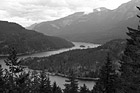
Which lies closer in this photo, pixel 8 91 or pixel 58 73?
pixel 8 91

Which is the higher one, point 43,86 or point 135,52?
point 135,52

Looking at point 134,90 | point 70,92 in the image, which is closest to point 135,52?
point 134,90

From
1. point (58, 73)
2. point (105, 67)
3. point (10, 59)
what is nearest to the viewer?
point (105, 67)

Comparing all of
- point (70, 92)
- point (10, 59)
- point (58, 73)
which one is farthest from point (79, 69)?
point (10, 59)

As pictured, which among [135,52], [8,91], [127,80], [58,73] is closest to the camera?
[135,52]

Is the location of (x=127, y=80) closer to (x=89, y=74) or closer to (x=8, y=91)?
(x=8, y=91)

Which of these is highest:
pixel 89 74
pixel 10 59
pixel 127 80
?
pixel 10 59

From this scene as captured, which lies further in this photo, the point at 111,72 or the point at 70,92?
the point at 70,92

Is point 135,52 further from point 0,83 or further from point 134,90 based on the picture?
point 0,83

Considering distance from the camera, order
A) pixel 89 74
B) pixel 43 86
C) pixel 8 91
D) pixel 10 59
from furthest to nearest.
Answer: pixel 89 74 < pixel 43 86 < pixel 10 59 < pixel 8 91
